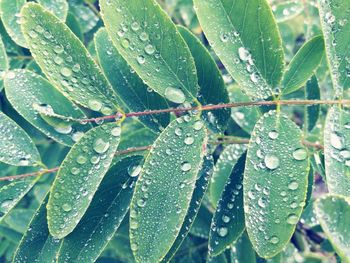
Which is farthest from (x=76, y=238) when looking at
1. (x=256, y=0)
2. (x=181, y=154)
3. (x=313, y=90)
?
(x=313, y=90)

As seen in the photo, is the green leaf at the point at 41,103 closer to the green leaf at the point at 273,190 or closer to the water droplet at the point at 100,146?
the water droplet at the point at 100,146

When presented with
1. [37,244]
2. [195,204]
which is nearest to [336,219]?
[195,204]

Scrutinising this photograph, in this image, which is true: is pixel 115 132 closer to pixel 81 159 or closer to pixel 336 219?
pixel 81 159

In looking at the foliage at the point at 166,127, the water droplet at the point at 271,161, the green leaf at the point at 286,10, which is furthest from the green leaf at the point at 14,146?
the green leaf at the point at 286,10

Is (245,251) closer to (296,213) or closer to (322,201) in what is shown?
(296,213)

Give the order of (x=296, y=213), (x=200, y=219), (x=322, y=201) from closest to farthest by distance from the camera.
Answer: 1. (x=322, y=201)
2. (x=296, y=213)
3. (x=200, y=219)

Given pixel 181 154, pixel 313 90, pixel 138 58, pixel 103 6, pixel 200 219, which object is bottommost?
pixel 200 219

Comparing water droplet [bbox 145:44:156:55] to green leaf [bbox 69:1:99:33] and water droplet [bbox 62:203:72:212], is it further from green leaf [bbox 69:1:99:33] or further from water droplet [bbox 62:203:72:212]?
green leaf [bbox 69:1:99:33]
